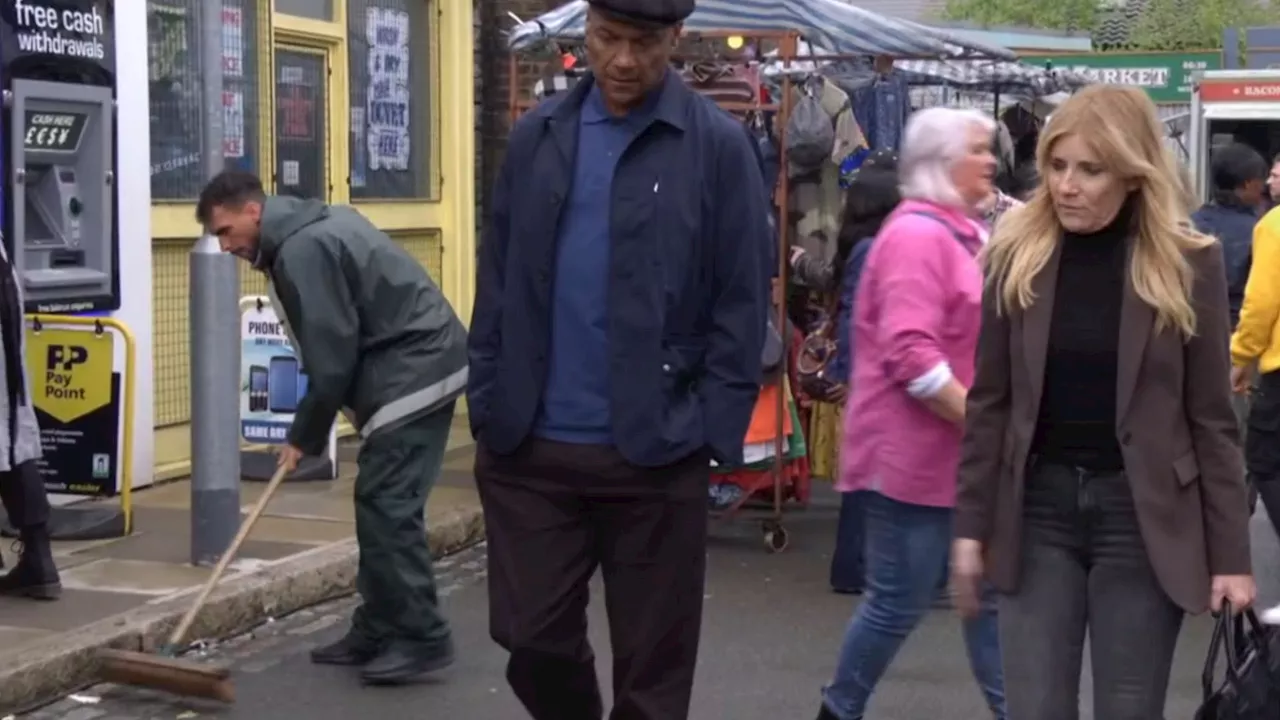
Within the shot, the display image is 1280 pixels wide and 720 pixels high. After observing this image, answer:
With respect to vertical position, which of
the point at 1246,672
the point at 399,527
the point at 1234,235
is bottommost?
the point at 399,527

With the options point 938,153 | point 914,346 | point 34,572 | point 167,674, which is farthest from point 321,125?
point 914,346

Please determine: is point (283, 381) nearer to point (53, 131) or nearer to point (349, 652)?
point (53, 131)

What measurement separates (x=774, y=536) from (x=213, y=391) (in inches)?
104

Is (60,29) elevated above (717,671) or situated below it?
above

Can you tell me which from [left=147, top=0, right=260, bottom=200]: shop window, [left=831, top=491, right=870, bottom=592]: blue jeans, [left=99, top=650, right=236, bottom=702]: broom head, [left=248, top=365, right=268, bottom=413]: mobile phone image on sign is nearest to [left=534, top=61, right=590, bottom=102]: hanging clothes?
[left=147, top=0, right=260, bottom=200]: shop window

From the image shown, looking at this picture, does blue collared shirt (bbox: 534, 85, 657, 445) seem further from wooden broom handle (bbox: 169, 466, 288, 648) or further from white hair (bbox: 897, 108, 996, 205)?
wooden broom handle (bbox: 169, 466, 288, 648)

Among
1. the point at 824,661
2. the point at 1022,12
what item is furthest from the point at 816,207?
the point at 1022,12

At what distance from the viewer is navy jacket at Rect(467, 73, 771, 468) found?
424 centimetres

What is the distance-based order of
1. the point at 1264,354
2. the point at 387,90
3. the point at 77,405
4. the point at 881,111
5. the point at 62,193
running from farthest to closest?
the point at 387,90 → the point at 881,111 → the point at 62,193 → the point at 77,405 → the point at 1264,354

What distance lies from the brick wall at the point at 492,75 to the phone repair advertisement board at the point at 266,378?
3.40 metres

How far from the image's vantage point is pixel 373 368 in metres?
6.56

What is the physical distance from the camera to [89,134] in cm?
915

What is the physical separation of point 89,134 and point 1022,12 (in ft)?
95.7

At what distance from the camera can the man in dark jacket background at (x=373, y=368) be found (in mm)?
6359
